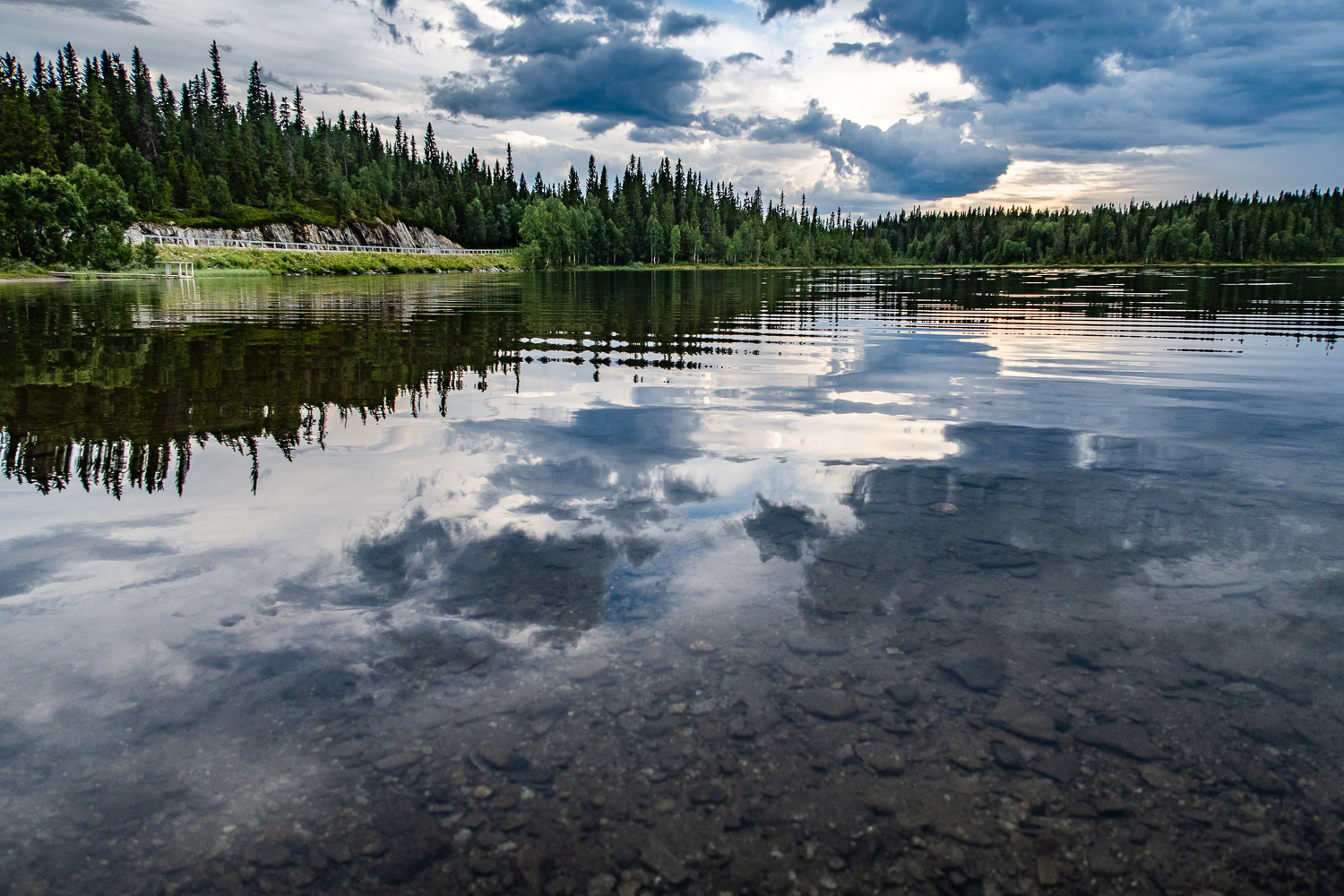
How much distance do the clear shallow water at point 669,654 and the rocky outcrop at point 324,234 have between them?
342ft

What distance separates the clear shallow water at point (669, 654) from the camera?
10.2ft

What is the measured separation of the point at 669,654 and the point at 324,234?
153425 mm

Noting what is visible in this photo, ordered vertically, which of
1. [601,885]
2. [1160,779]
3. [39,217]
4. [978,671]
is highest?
[39,217]

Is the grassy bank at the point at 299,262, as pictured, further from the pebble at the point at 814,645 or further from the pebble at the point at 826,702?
the pebble at the point at 826,702

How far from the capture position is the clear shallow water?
309 cm

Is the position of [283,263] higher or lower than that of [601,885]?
higher

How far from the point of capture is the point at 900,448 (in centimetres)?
930

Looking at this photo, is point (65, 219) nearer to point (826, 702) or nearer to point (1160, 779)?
point (826, 702)

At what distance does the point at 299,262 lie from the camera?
91812mm

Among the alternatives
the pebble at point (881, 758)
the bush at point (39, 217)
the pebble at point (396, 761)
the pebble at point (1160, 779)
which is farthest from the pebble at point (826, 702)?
the bush at point (39, 217)

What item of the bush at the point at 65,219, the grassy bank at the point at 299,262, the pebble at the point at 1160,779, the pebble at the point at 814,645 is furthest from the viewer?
the grassy bank at the point at 299,262

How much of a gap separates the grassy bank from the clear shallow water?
85038 mm

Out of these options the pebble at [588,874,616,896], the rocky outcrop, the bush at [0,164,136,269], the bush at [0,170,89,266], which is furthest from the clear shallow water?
the rocky outcrop

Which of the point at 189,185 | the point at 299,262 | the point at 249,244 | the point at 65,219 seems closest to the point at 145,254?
the point at 65,219
